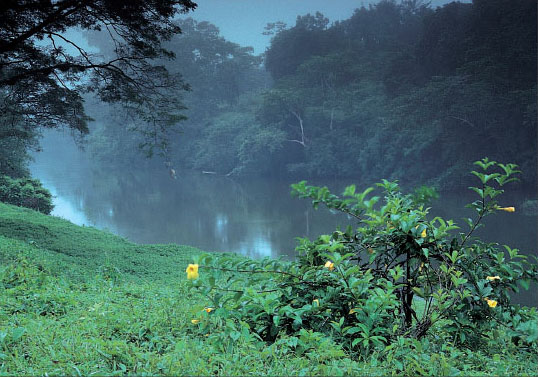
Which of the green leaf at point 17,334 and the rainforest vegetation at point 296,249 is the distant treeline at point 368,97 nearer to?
the rainforest vegetation at point 296,249

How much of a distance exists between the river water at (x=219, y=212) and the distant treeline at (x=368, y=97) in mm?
1292

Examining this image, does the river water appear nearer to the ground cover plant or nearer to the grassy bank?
the grassy bank

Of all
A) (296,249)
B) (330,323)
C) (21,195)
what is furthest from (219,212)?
(330,323)

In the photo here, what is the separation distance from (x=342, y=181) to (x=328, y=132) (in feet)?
7.86

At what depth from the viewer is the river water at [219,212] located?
A: 897 centimetres

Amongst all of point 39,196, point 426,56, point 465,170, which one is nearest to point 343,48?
point 426,56

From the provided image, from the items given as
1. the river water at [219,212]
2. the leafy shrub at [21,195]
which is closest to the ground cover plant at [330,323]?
the river water at [219,212]

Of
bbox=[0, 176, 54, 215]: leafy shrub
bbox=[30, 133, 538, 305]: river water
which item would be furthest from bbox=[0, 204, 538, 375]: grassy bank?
bbox=[0, 176, 54, 215]: leafy shrub

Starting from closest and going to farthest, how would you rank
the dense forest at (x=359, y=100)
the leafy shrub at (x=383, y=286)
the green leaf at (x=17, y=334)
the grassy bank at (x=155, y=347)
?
the grassy bank at (x=155, y=347)
the leafy shrub at (x=383, y=286)
the green leaf at (x=17, y=334)
the dense forest at (x=359, y=100)

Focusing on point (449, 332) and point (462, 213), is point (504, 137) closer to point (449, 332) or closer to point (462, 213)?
point (462, 213)

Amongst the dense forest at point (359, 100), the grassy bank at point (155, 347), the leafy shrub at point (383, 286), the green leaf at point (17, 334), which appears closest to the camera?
the grassy bank at point (155, 347)

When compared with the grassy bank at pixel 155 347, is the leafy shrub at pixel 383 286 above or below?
above

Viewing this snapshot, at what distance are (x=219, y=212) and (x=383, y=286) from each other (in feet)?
36.7

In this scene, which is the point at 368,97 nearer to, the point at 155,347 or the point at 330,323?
the point at 330,323
